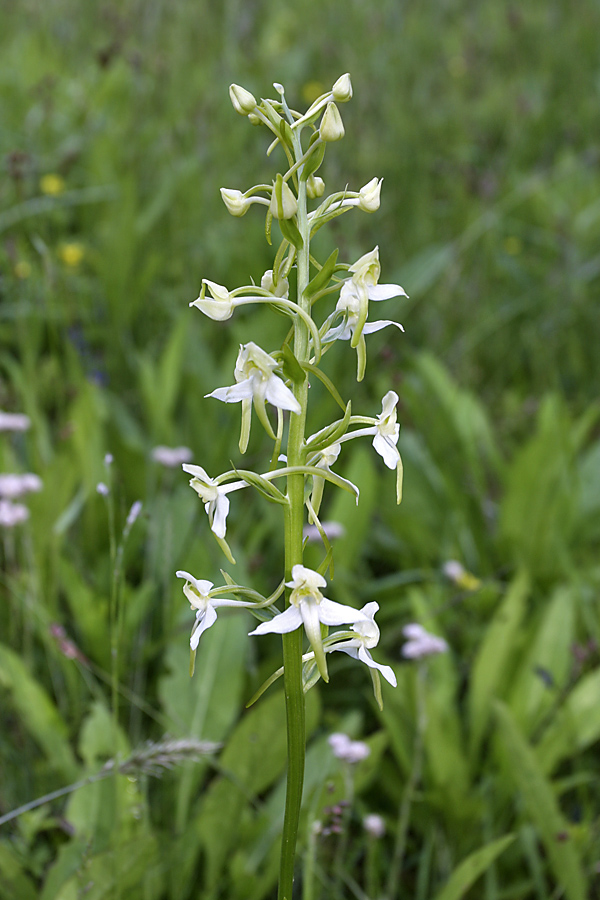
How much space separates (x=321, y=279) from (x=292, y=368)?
0.11 m

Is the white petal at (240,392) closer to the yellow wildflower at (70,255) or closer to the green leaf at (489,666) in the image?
the green leaf at (489,666)

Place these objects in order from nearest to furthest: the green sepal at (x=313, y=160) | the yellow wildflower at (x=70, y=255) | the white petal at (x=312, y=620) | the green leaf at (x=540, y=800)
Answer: the white petal at (x=312, y=620) → the green sepal at (x=313, y=160) → the green leaf at (x=540, y=800) → the yellow wildflower at (x=70, y=255)

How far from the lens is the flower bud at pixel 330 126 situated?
2.96ft

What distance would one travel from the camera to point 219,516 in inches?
36.5

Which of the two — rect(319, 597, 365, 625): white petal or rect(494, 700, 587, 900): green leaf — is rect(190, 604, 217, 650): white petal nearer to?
rect(319, 597, 365, 625): white petal

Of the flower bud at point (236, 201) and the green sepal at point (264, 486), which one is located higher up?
the flower bud at point (236, 201)

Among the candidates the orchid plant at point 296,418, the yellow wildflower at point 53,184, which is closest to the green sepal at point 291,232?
the orchid plant at point 296,418

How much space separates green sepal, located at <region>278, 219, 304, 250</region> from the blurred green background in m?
0.54

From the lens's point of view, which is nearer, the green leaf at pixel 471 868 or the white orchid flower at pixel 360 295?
the white orchid flower at pixel 360 295

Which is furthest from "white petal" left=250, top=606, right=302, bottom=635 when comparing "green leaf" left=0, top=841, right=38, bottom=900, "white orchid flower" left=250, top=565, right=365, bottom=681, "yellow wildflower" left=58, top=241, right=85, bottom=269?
"yellow wildflower" left=58, top=241, right=85, bottom=269

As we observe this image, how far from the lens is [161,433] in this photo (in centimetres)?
272

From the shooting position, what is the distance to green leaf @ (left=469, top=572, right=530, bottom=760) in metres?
1.90

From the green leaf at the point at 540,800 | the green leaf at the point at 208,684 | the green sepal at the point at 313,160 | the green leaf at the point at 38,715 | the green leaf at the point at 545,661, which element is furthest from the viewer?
the green leaf at the point at 545,661

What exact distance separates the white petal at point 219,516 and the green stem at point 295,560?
0.08 metres
